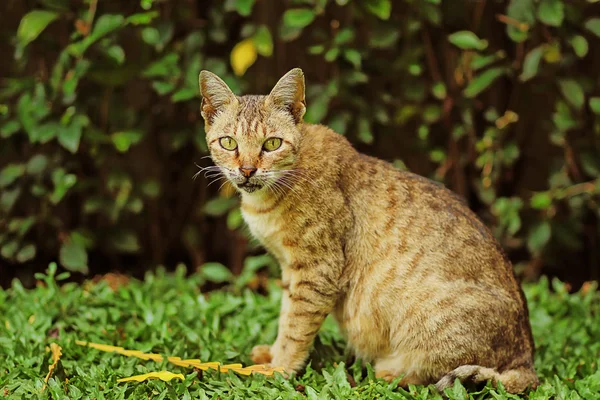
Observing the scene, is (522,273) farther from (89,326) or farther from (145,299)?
(89,326)

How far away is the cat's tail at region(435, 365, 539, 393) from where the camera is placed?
3.80 metres

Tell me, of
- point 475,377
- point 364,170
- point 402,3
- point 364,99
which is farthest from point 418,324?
point 402,3

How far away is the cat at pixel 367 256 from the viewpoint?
390 centimetres

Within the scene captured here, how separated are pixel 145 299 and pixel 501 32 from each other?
3.63m

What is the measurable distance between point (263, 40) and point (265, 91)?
0.57 meters

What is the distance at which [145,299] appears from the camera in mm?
5309

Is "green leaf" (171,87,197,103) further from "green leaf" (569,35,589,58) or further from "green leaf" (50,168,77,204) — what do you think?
"green leaf" (569,35,589,58)

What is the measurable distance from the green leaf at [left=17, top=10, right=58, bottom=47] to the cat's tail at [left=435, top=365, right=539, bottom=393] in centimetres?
374

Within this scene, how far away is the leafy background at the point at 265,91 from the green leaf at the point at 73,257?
15mm

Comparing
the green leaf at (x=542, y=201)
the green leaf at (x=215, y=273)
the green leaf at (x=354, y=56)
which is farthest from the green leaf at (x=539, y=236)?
the green leaf at (x=215, y=273)

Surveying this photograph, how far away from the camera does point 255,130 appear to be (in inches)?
157

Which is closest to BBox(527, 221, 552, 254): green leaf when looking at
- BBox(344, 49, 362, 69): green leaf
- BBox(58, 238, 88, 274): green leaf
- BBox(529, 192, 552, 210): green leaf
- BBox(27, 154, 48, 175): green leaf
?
BBox(529, 192, 552, 210): green leaf

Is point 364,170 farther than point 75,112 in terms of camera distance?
No

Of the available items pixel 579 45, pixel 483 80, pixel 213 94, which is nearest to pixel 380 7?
pixel 483 80
